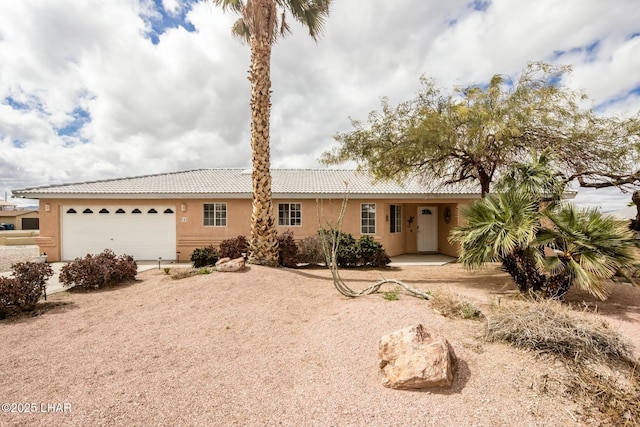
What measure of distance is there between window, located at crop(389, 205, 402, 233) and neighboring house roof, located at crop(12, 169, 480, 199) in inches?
42.8

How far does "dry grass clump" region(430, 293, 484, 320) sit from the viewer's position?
5.81m

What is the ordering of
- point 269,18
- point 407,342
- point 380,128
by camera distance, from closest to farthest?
point 407,342
point 269,18
point 380,128

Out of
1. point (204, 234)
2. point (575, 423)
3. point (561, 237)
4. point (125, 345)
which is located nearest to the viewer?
point (575, 423)

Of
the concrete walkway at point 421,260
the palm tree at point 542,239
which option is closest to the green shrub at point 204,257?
the concrete walkway at point 421,260

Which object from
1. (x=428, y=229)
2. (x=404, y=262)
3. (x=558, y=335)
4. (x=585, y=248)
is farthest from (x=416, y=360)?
(x=428, y=229)

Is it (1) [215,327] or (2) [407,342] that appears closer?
(2) [407,342]

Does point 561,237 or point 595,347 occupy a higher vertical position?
point 561,237

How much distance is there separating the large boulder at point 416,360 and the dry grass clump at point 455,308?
1.78 metres

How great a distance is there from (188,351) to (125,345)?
1079 millimetres

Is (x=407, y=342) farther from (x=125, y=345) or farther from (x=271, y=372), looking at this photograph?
(x=125, y=345)

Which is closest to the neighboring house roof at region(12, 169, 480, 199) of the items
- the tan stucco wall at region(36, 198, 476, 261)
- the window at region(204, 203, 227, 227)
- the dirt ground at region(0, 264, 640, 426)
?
the tan stucco wall at region(36, 198, 476, 261)

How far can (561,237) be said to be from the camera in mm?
7082

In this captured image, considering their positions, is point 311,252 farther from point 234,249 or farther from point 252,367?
point 252,367

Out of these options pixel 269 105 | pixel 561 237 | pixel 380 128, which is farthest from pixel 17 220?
pixel 561 237
